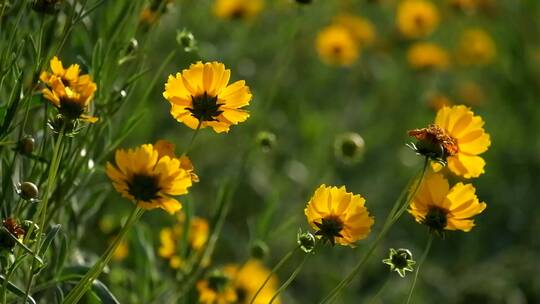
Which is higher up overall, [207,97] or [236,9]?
[207,97]

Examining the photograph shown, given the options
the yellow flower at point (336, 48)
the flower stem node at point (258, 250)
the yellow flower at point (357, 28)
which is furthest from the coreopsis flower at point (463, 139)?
the yellow flower at point (357, 28)

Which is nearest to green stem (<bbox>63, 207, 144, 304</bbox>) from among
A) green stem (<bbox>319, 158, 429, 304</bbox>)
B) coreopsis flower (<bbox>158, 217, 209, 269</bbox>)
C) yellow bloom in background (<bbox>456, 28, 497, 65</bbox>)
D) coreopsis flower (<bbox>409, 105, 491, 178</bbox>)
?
green stem (<bbox>319, 158, 429, 304</bbox>)

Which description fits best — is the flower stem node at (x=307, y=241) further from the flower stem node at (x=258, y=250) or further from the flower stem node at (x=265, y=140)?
the flower stem node at (x=265, y=140)

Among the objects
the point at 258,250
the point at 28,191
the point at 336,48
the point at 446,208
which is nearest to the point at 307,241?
the point at 446,208

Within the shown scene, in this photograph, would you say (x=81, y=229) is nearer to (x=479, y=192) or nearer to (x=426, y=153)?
(x=426, y=153)

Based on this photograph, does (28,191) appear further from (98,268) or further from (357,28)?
(357,28)
